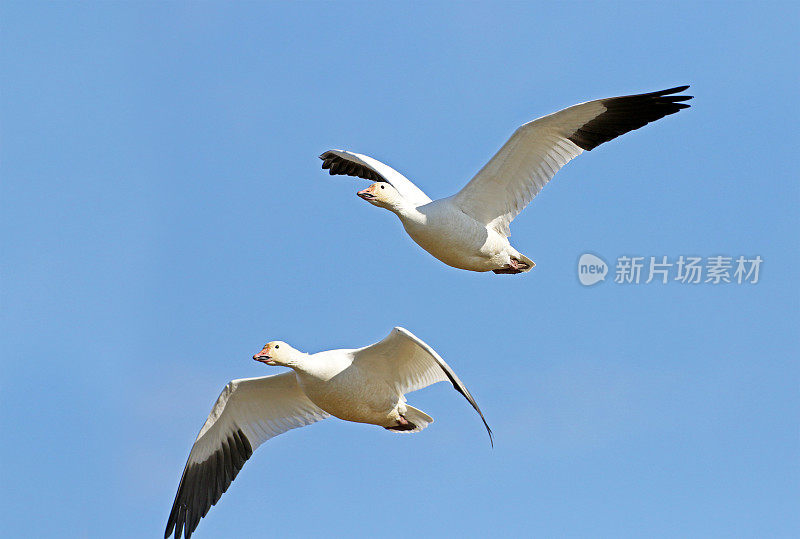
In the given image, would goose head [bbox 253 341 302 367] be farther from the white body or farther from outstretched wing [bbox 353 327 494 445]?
the white body

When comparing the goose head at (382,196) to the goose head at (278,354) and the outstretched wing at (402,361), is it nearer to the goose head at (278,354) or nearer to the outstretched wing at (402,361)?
the outstretched wing at (402,361)

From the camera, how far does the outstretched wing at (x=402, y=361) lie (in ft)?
35.1

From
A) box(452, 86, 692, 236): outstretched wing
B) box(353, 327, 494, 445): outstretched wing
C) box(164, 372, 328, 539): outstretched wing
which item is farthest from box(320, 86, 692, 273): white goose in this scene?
box(164, 372, 328, 539): outstretched wing

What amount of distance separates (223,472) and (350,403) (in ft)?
6.62

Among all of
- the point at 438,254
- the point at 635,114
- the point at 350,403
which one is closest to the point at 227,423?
the point at 350,403

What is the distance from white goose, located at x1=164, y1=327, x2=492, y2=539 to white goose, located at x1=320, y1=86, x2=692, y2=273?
1311 millimetres

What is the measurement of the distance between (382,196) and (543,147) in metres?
1.74

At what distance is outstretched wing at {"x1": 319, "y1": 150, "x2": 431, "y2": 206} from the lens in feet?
40.3

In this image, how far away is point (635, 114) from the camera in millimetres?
11625

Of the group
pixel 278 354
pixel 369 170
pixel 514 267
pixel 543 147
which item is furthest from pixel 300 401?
pixel 543 147

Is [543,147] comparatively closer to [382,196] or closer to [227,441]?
[382,196]

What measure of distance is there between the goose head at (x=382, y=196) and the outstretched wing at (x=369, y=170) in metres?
0.32

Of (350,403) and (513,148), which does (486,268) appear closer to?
(513,148)

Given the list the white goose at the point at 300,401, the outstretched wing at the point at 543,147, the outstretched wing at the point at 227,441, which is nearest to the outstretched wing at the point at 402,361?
the white goose at the point at 300,401
